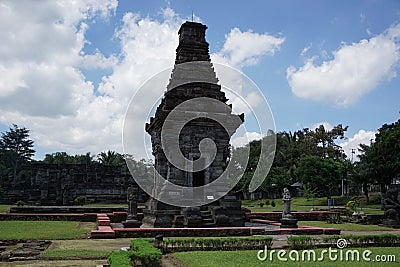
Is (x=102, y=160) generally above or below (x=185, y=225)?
above

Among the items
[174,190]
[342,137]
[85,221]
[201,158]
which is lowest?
[85,221]

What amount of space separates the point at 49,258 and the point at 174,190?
28.1 feet

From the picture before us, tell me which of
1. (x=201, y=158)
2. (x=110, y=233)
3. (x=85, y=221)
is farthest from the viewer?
(x=85, y=221)

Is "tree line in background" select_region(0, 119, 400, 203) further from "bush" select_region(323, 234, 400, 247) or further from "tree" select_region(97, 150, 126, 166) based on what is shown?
"bush" select_region(323, 234, 400, 247)

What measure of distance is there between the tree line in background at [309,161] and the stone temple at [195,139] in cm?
2381

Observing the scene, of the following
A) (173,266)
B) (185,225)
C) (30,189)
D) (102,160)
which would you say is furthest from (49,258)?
(102,160)

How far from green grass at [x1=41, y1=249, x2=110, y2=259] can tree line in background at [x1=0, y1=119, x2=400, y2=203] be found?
32576mm

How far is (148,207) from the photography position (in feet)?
62.2

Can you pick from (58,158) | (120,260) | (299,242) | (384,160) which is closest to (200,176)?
(299,242)

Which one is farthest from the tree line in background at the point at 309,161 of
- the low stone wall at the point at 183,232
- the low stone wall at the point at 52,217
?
the low stone wall at the point at 183,232

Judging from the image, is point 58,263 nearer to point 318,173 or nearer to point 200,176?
point 200,176

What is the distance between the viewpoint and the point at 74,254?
33.4ft

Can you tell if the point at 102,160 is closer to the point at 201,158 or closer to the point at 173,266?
the point at 201,158
